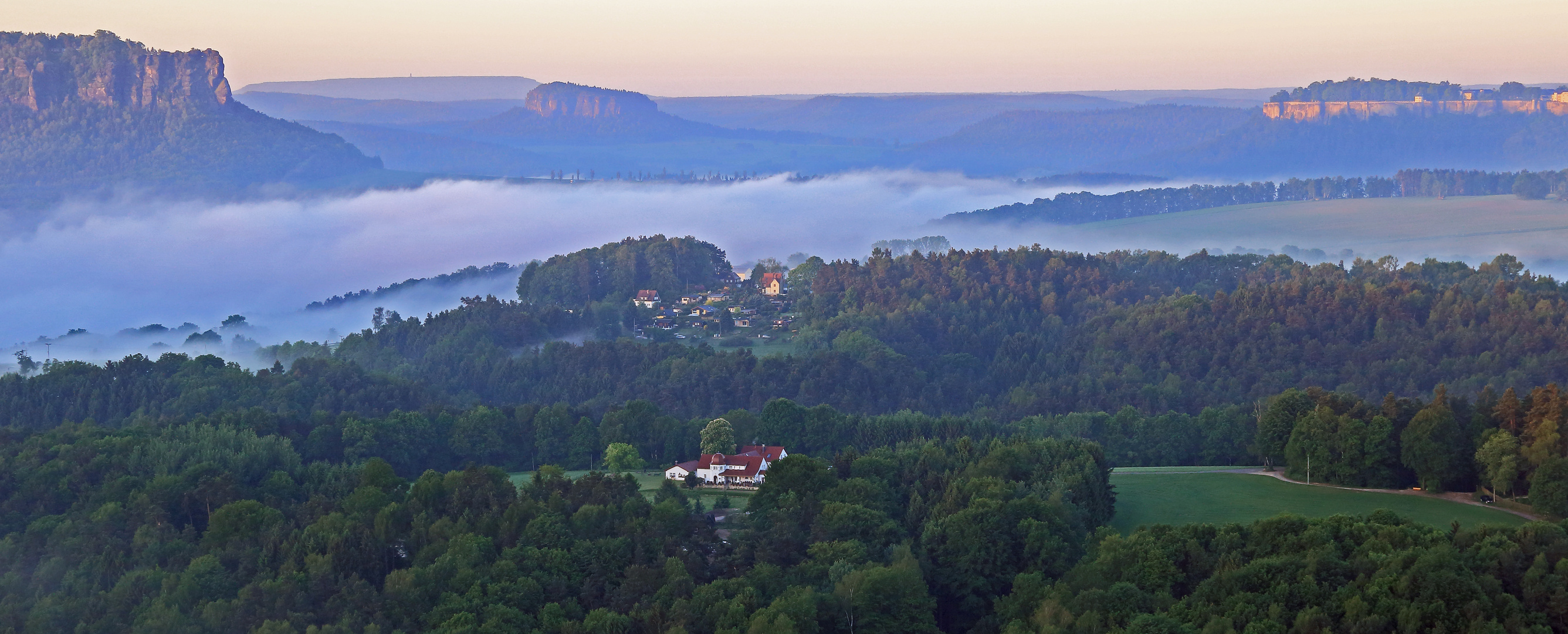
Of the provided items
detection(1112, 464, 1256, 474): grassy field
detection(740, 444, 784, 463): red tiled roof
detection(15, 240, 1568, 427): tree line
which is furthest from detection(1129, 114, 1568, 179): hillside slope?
detection(740, 444, 784, 463): red tiled roof

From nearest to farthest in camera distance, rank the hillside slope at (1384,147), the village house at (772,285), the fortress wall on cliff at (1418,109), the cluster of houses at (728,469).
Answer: the cluster of houses at (728,469) < the village house at (772,285) < the hillside slope at (1384,147) < the fortress wall on cliff at (1418,109)

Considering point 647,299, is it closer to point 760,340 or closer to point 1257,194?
point 760,340

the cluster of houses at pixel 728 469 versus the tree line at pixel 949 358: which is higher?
the tree line at pixel 949 358

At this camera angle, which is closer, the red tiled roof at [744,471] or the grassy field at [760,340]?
the red tiled roof at [744,471]

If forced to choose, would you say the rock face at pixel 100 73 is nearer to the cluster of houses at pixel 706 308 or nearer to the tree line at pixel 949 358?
the tree line at pixel 949 358

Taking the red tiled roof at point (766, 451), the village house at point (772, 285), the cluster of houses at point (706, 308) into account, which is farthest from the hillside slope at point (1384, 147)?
the red tiled roof at point (766, 451)

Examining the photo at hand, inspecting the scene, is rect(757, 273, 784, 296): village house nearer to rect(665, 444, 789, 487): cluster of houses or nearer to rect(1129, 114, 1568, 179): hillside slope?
rect(665, 444, 789, 487): cluster of houses
